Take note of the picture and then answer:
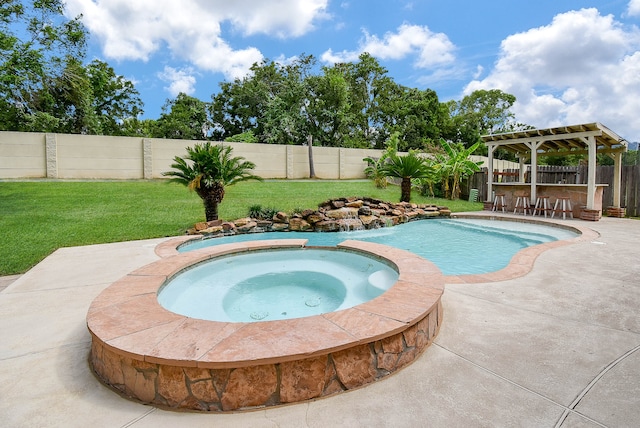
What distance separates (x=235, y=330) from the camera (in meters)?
2.46

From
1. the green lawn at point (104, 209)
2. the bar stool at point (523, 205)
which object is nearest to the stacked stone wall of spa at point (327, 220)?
the green lawn at point (104, 209)

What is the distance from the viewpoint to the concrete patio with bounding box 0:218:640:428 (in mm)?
1997

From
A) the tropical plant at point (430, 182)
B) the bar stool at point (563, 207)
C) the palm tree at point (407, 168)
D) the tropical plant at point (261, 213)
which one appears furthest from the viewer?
the tropical plant at point (430, 182)

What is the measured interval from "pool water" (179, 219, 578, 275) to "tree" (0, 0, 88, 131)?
11.2 metres

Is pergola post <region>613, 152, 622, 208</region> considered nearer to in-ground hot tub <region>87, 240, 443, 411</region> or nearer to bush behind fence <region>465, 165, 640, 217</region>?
bush behind fence <region>465, 165, 640, 217</region>

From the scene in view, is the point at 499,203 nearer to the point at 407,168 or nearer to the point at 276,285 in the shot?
the point at 407,168

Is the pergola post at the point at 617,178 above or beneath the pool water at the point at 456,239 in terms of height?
above

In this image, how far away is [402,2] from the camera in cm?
997

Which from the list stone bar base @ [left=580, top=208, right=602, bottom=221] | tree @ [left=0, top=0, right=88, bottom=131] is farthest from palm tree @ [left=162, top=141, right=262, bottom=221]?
stone bar base @ [left=580, top=208, right=602, bottom=221]

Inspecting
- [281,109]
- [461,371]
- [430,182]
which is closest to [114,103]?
[281,109]

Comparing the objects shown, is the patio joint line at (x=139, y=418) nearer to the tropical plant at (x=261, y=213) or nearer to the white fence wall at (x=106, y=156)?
the tropical plant at (x=261, y=213)

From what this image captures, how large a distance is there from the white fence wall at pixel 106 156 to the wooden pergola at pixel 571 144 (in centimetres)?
1257

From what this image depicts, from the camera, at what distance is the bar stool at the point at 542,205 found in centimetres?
1169

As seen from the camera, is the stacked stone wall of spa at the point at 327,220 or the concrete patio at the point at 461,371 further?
the stacked stone wall of spa at the point at 327,220
